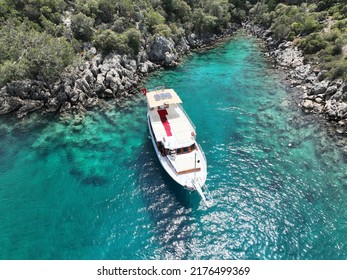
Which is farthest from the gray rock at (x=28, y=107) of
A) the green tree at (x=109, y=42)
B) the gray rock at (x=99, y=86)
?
the green tree at (x=109, y=42)

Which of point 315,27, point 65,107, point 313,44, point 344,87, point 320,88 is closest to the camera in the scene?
point 344,87

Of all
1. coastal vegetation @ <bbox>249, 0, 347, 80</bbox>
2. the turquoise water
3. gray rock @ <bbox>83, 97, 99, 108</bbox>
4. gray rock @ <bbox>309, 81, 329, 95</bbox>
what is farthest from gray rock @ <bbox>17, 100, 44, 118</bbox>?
coastal vegetation @ <bbox>249, 0, 347, 80</bbox>

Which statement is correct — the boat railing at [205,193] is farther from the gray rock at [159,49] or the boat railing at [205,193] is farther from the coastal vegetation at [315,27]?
the gray rock at [159,49]

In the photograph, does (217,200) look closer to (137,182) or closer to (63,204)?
(137,182)

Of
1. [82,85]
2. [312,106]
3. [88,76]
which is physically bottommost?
[312,106]

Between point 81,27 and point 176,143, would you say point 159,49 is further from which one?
point 176,143

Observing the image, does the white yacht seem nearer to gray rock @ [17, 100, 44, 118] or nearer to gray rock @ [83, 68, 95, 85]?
gray rock @ [83, 68, 95, 85]

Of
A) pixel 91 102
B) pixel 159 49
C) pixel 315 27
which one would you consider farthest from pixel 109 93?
pixel 315 27
